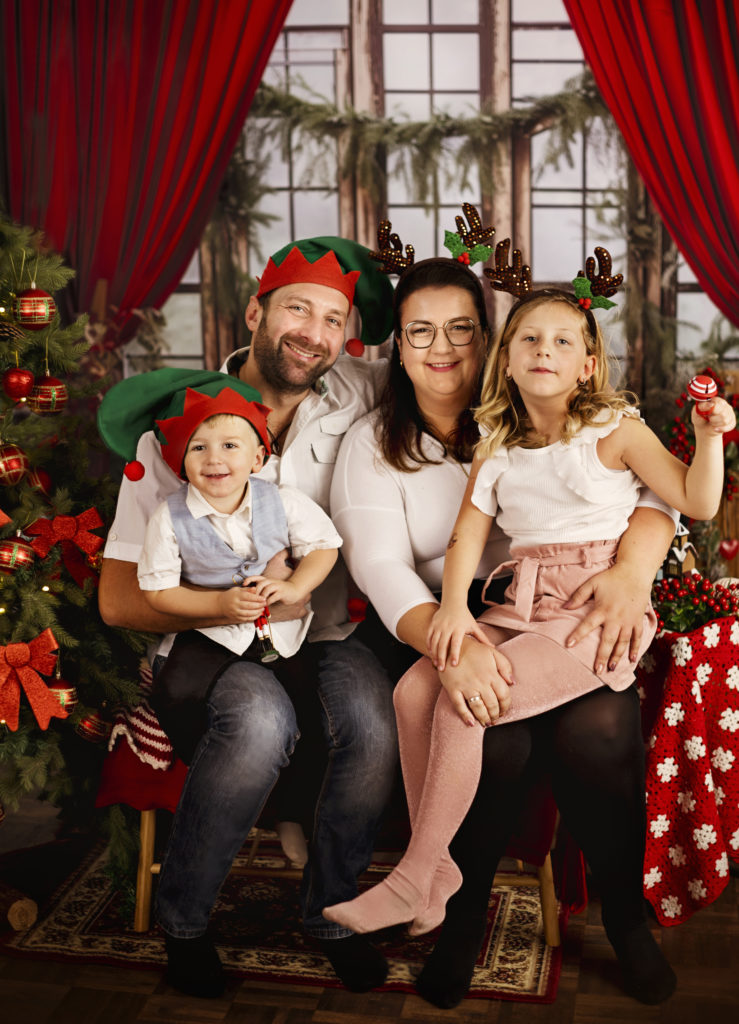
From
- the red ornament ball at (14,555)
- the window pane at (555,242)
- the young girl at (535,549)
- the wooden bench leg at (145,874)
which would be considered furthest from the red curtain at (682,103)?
the wooden bench leg at (145,874)

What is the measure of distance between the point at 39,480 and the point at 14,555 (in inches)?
8.8

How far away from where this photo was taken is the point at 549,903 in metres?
2.06

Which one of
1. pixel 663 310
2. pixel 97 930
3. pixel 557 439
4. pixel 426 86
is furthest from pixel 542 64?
pixel 97 930

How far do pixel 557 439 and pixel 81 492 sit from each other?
1145mm

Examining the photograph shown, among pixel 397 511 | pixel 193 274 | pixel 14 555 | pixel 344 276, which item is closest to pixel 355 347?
pixel 344 276

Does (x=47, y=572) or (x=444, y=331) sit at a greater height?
(x=444, y=331)

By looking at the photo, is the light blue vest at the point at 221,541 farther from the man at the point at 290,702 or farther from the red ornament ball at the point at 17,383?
the red ornament ball at the point at 17,383

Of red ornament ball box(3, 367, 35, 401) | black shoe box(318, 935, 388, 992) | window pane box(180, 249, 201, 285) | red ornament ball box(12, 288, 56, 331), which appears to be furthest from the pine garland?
black shoe box(318, 935, 388, 992)

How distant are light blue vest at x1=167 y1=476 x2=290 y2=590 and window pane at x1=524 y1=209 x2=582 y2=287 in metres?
2.89

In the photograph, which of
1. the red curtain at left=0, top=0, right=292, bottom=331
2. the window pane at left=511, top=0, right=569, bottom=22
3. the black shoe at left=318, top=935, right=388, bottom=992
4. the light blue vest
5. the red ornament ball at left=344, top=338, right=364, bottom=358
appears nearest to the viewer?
the black shoe at left=318, top=935, right=388, bottom=992

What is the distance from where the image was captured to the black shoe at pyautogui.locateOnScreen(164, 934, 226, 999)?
1.87m

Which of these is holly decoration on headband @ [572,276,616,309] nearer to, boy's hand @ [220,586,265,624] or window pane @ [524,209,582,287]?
boy's hand @ [220,586,265,624]

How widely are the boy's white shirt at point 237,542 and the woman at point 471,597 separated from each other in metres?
0.10

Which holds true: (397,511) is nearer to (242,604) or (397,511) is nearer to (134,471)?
(242,604)
